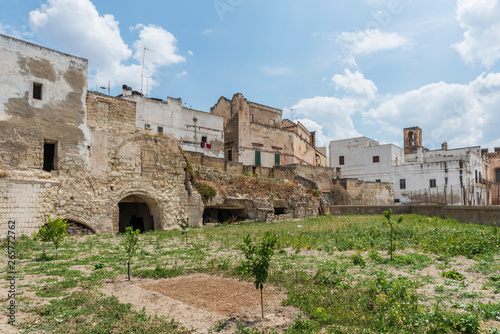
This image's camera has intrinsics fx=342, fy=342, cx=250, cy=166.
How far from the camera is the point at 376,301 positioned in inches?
250

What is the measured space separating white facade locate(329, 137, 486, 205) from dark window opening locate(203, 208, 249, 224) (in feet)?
67.9

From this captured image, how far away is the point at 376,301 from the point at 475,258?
582 centimetres

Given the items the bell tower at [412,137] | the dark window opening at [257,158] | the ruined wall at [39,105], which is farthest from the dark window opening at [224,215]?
the bell tower at [412,137]

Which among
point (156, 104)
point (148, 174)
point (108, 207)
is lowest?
point (108, 207)

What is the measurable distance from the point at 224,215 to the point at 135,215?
22.9ft

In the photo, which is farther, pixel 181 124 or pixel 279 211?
pixel 181 124

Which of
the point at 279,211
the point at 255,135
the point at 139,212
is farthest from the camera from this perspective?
the point at 255,135

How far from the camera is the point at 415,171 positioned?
4234cm

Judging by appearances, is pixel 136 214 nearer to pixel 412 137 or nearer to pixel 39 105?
pixel 39 105

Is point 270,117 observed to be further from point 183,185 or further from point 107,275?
point 107,275

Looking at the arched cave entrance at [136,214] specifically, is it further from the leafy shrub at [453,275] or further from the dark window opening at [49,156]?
the leafy shrub at [453,275]

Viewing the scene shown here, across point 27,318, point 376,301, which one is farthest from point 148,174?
point 376,301

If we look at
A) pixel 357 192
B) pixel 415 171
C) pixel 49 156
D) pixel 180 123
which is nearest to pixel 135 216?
pixel 49 156

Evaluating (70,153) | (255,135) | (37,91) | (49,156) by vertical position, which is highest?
(255,135)
